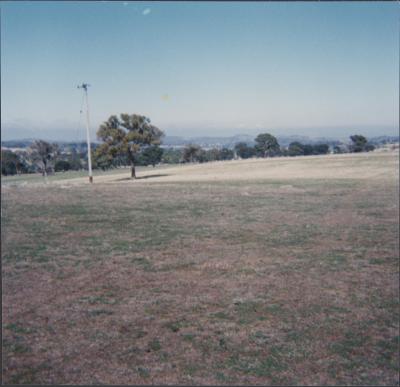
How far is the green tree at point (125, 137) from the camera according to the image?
56.7 m

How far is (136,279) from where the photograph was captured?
11.0m

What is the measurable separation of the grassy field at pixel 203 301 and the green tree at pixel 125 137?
37.0 meters

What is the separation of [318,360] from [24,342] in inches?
210

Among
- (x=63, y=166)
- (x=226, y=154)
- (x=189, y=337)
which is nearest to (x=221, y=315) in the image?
(x=189, y=337)

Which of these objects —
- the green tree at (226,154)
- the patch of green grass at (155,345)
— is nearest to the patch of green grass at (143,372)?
the patch of green grass at (155,345)

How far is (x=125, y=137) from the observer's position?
2247 inches

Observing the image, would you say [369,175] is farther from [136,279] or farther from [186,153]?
[186,153]

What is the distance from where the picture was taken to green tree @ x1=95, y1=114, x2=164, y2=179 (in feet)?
186

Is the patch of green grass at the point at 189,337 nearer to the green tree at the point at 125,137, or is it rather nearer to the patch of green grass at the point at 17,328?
the patch of green grass at the point at 17,328

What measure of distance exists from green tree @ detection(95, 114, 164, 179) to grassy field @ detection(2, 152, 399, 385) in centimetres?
3704

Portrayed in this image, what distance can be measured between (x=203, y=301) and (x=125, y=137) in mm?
50018

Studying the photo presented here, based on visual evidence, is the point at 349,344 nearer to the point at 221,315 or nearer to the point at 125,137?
the point at 221,315

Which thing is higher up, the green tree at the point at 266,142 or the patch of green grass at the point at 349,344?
the green tree at the point at 266,142

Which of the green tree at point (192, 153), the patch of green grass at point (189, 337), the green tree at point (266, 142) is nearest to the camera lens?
the patch of green grass at point (189, 337)
